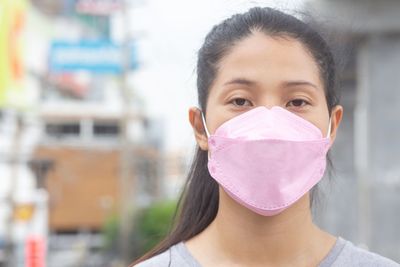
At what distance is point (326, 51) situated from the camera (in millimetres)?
2041

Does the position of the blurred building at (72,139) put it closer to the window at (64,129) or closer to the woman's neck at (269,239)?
the window at (64,129)

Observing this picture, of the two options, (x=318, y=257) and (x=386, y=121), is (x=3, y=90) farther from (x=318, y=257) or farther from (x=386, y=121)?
(x=318, y=257)

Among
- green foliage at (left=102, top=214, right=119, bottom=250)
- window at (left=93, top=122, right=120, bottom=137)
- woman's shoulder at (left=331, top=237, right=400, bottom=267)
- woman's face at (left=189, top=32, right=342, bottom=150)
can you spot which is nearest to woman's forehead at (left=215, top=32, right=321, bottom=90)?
woman's face at (left=189, top=32, right=342, bottom=150)

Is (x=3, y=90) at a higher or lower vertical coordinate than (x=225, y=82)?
lower

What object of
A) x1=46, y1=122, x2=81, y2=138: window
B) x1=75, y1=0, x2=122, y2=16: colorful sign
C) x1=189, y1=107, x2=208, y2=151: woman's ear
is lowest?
x1=46, y1=122, x2=81, y2=138: window

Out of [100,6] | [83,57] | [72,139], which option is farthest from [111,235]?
[72,139]

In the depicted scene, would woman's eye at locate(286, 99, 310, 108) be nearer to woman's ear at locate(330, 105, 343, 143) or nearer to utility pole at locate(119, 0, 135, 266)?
woman's ear at locate(330, 105, 343, 143)

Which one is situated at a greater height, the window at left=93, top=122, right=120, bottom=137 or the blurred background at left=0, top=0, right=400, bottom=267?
the blurred background at left=0, top=0, right=400, bottom=267

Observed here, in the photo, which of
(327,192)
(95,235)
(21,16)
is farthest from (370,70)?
(95,235)

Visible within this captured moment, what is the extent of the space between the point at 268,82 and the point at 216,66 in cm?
17

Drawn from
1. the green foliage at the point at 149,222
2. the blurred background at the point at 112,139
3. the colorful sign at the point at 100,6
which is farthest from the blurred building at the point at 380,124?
the green foliage at the point at 149,222

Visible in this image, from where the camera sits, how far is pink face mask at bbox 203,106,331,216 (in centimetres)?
181

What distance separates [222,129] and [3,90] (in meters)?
15.5

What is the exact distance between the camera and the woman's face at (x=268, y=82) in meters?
1.88
